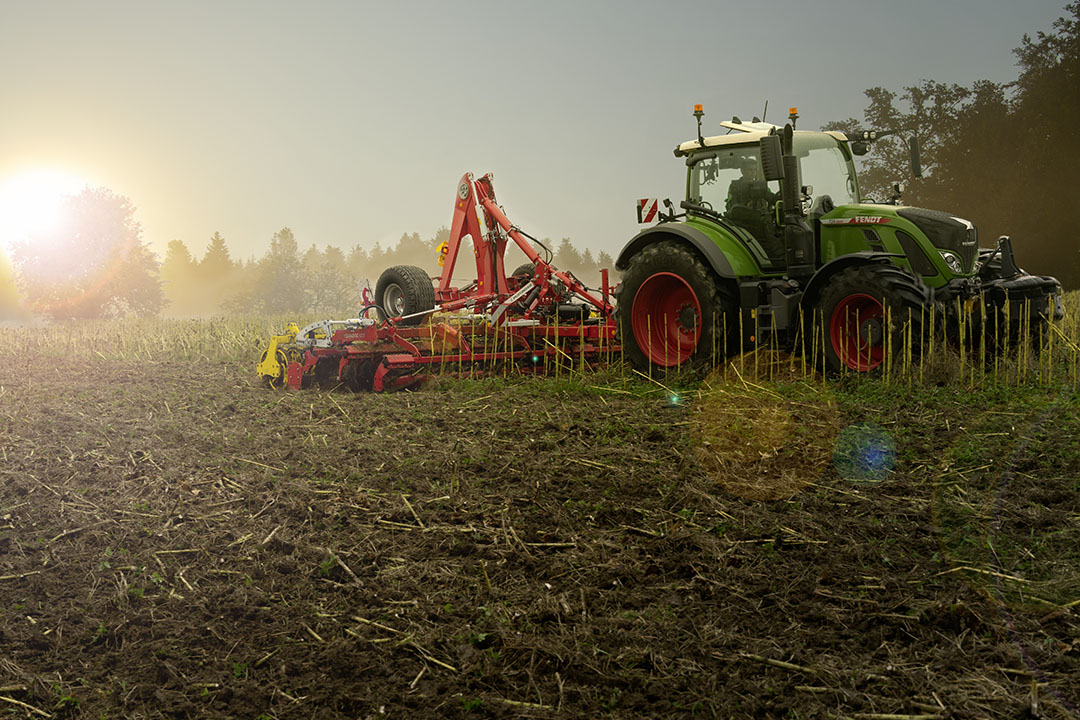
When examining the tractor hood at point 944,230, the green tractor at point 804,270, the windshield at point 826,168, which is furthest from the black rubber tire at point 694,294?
the tractor hood at point 944,230

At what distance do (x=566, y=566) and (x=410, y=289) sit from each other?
6428 mm

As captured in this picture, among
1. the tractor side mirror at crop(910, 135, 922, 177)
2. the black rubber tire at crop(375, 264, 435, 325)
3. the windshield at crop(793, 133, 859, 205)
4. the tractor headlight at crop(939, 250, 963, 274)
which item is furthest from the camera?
the black rubber tire at crop(375, 264, 435, 325)

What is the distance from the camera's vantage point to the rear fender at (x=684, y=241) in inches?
302

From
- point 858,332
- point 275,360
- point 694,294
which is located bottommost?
point 275,360

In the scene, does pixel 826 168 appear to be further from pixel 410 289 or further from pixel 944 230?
pixel 410 289

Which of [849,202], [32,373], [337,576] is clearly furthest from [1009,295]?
[32,373]

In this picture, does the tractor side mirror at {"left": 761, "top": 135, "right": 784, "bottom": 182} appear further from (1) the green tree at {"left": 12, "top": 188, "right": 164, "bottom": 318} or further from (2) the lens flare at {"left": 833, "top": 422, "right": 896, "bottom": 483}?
(1) the green tree at {"left": 12, "top": 188, "right": 164, "bottom": 318}

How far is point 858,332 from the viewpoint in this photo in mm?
6965

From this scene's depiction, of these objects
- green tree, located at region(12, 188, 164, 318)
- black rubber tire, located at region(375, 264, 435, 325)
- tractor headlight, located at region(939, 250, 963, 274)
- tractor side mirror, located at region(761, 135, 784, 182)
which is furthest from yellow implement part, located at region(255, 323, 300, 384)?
green tree, located at region(12, 188, 164, 318)

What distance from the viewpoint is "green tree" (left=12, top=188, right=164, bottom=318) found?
42844 millimetres

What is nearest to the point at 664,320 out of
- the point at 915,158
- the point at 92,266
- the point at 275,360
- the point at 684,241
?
the point at 684,241

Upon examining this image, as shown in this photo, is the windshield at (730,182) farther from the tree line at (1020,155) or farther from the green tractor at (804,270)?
the tree line at (1020,155)

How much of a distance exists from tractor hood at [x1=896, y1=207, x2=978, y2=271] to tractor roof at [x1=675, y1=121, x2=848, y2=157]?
45.3 inches

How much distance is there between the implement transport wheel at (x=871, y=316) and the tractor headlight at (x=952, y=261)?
506 mm
